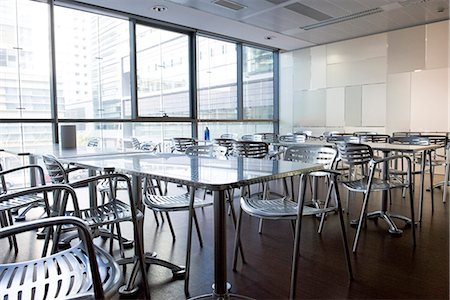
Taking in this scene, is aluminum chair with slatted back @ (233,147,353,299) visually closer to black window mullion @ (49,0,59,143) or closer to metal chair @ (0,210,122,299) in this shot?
metal chair @ (0,210,122,299)

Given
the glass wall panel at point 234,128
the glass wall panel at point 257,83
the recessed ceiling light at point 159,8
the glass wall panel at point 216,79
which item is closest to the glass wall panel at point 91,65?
the recessed ceiling light at point 159,8

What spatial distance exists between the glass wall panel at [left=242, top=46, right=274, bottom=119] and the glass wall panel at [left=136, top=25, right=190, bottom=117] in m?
1.80

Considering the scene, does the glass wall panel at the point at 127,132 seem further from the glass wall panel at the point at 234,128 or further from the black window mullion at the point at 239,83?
the black window mullion at the point at 239,83

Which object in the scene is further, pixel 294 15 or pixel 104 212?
pixel 294 15

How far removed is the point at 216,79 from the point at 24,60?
3.80m

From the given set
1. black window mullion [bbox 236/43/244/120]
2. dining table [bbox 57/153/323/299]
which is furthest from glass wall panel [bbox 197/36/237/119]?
dining table [bbox 57/153/323/299]

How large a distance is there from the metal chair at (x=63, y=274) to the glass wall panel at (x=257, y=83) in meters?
7.12

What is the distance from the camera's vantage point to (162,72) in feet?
21.7

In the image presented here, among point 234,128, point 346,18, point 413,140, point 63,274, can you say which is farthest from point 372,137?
point 63,274

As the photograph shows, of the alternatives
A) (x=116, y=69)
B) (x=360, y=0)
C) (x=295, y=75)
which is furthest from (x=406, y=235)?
(x=295, y=75)

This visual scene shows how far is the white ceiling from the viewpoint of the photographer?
5391 millimetres

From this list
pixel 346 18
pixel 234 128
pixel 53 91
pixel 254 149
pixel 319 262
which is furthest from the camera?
pixel 234 128

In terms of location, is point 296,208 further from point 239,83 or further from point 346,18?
point 239,83

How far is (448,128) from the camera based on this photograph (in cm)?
624
